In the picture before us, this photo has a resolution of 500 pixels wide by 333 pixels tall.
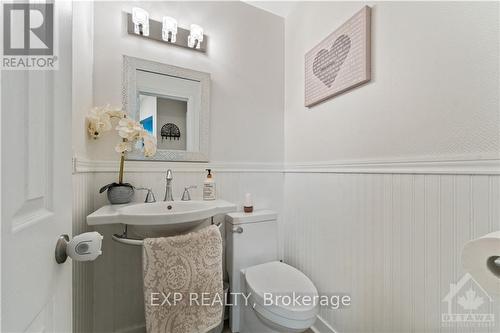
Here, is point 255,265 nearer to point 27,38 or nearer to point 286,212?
point 286,212

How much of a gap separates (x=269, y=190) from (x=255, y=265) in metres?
0.55

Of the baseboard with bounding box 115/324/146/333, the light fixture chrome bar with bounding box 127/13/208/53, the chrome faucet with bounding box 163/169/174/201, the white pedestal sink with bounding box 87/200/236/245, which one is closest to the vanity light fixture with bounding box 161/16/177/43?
the light fixture chrome bar with bounding box 127/13/208/53

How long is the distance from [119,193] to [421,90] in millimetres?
1465

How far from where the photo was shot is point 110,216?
889 millimetres

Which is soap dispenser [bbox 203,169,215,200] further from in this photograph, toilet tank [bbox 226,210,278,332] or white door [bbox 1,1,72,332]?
white door [bbox 1,1,72,332]

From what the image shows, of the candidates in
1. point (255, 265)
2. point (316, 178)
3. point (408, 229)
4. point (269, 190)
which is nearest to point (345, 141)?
point (316, 178)

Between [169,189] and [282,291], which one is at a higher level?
[169,189]

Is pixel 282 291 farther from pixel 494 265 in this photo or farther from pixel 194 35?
pixel 194 35

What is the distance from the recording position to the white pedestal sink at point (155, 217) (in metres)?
0.90

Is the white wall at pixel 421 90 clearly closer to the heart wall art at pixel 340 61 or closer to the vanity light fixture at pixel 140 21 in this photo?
the heart wall art at pixel 340 61

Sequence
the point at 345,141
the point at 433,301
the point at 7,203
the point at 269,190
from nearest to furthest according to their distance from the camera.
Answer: the point at 7,203, the point at 433,301, the point at 345,141, the point at 269,190

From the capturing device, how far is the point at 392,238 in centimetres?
94

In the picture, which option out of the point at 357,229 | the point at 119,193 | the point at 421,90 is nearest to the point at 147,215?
the point at 119,193

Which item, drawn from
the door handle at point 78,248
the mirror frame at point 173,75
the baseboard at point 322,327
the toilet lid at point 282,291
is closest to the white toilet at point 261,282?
the toilet lid at point 282,291
